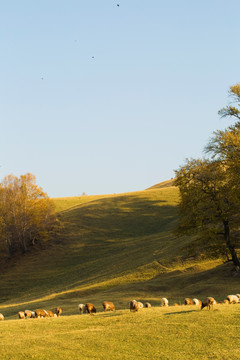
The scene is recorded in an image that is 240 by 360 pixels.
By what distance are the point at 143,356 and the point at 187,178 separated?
112 ft

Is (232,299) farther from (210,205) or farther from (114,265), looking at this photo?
(114,265)

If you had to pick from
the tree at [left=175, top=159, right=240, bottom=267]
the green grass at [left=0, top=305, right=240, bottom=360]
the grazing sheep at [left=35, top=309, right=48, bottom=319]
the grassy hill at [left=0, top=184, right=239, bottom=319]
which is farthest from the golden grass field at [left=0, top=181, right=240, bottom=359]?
the tree at [left=175, top=159, right=240, bottom=267]

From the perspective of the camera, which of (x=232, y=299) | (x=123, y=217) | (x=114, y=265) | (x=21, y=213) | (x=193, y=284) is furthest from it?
(x=123, y=217)

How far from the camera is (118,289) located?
48375 mm

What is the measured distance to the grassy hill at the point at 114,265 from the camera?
144 feet

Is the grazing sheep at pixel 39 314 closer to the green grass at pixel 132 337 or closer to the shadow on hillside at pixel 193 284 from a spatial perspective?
the green grass at pixel 132 337

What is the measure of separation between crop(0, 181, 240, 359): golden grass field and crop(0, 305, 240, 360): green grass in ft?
0.14

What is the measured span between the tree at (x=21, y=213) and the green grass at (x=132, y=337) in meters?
79.2

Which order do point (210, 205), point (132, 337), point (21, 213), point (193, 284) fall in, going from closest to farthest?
1. point (132, 337)
2. point (193, 284)
3. point (210, 205)
4. point (21, 213)

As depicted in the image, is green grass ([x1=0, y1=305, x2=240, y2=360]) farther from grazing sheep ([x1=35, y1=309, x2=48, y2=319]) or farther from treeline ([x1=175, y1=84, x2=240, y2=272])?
treeline ([x1=175, y1=84, x2=240, y2=272])

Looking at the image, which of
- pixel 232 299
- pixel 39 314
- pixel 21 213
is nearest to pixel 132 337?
pixel 39 314

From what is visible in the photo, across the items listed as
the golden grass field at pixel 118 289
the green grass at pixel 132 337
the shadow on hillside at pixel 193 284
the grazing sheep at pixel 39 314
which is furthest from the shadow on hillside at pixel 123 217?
the green grass at pixel 132 337

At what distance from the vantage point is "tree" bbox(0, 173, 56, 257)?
328 feet

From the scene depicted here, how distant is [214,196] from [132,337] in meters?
31.0
